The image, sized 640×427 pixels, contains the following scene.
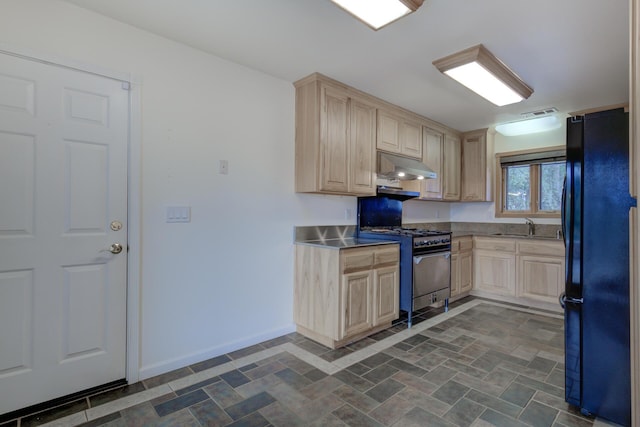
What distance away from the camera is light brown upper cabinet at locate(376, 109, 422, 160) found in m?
3.71

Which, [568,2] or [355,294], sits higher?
[568,2]

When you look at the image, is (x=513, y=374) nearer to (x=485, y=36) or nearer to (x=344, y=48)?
(x=485, y=36)

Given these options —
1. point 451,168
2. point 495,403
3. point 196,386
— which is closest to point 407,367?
point 495,403

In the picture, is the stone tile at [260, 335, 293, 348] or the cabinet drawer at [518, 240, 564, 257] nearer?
the stone tile at [260, 335, 293, 348]

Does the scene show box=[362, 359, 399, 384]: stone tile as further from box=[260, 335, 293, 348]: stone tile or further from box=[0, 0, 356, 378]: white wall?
box=[0, 0, 356, 378]: white wall

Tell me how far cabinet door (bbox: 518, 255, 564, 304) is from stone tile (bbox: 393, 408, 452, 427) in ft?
9.52

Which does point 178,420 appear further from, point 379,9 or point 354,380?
point 379,9

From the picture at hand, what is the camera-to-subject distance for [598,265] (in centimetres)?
195

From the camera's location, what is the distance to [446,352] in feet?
9.33

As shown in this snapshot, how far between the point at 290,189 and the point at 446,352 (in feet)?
6.56

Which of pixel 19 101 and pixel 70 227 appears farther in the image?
pixel 70 227

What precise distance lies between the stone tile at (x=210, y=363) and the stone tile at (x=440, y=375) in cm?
154

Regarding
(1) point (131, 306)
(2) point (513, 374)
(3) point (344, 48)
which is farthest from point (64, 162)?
(2) point (513, 374)

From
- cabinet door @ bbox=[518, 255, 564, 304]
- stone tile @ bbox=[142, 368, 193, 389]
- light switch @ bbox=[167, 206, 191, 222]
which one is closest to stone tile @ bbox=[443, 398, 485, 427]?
stone tile @ bbox=[142, 368, 193, 389]
